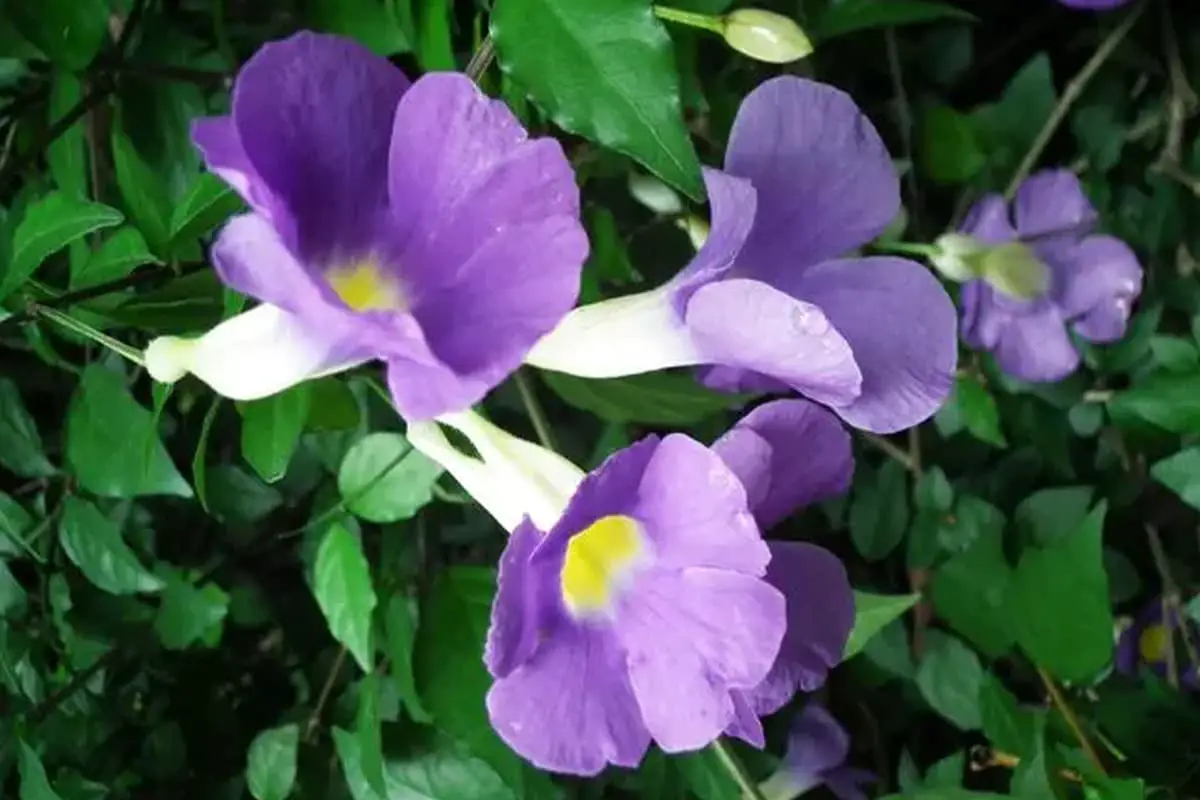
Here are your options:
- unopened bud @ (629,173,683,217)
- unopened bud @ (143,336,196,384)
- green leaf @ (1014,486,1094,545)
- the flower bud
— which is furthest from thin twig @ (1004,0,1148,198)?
unopened bud @ (143,336,196,384)

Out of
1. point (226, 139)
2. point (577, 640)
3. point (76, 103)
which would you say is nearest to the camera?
point (226, 139)

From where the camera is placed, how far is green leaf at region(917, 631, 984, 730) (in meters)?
0.89

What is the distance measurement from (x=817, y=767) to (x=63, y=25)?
24.4 inches

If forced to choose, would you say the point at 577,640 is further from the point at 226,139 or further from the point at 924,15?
the point at 924,15

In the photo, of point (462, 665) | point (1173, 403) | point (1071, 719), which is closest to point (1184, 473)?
point (1173, 403)

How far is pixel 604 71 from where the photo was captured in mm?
513

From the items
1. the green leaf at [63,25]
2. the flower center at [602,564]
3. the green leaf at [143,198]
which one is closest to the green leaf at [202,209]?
the green leaf at [143,198]

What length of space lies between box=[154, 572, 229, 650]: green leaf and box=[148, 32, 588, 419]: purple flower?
1.25ft

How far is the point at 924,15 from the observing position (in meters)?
0.80

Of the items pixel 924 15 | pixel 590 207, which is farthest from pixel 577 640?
pixel 924 15

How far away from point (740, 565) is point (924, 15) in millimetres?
452

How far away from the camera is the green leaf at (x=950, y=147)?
3.25 feet

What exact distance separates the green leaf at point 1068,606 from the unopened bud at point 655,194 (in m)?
0.30

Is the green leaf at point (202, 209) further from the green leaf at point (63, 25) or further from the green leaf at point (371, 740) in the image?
the green leaf at point (371, 740)
